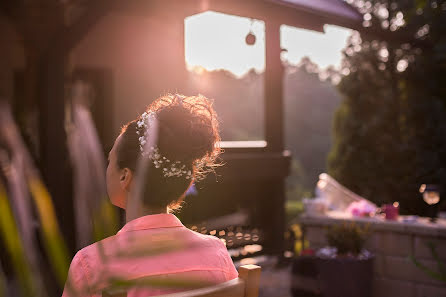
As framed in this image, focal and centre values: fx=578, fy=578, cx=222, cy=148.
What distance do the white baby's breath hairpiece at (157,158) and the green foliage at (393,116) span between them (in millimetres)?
11822

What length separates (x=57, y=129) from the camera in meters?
5.06

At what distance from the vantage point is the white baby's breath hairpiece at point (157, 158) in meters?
1.58

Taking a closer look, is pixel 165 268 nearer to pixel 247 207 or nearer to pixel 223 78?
pixel 247 207

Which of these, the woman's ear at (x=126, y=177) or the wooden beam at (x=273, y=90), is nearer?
the woman's ear at (x=126, y=177)

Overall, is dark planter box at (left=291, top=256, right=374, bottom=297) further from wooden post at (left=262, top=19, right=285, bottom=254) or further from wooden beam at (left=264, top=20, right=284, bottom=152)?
wooden beam at (left=264, top=20, right=284, bottom=152)

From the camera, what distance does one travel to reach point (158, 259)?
1.41 meters

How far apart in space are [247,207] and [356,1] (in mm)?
9087

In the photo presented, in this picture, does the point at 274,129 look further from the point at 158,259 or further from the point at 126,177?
the point at 158,259

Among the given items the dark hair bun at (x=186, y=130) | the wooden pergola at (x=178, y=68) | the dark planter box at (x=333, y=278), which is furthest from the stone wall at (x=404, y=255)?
the dark hair bun at (x=186, y=130)

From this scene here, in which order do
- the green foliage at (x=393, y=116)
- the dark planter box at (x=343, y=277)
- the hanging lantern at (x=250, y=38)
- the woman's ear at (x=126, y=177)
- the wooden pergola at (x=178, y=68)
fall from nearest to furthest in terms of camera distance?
the woman's ear at (x=126, y=177) → the wooden pergola at (x=178, y=68) → the dark planter box at (x=343, y=277) → the hanging lantern at (x=250, y=38) → the green foliage at (x=393, y=116)

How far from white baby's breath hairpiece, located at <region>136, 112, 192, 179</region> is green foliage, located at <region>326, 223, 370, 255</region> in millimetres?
4174

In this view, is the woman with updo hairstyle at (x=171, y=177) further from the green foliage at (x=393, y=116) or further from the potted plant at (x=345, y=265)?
the green foliage at (x=393, y=116)

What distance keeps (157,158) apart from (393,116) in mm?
12660

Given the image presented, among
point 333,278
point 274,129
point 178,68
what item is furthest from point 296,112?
point 333,278
